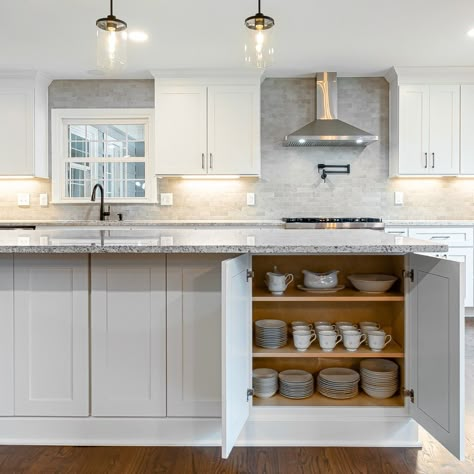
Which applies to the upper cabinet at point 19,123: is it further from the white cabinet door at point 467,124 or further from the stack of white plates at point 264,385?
the white cabinet door at point 467,124

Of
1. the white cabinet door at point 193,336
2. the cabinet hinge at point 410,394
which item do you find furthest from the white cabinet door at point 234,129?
the cabinet hinge at point 410,394

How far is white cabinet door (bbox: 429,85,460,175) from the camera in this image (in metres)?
4.55

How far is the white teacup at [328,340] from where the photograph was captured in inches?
77.2

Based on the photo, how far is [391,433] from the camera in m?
1.91

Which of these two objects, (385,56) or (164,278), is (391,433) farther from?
(385,56)

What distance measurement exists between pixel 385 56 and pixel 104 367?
3.77m

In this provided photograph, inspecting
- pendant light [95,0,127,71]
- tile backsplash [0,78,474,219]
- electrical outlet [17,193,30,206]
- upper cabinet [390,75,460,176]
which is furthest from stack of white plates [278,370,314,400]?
electrical outlet [17,193,30,206]

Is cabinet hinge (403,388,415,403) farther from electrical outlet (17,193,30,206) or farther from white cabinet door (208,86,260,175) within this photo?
electrical outlet (17,193,30,206)

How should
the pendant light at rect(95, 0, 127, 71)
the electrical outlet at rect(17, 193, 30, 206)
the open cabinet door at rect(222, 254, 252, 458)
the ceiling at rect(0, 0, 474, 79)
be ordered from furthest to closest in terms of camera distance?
the electrical outlet at rect(17, 193, 30, 206) < the ceiling at rect(0, 0, 474, 79) < the pendant light at rect(95, 0, 127, 71) < the open cabinet door at rect(222, 254, 252, 458)

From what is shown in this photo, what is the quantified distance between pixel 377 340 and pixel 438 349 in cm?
32

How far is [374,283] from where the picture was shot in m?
1.97

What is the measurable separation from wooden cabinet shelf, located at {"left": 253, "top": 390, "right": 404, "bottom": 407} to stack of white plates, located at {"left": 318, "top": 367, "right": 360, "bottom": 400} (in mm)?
21

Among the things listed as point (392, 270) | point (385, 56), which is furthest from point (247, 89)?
point (392, 270)

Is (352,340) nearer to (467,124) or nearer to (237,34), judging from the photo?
(237,34)
